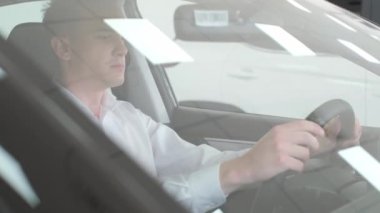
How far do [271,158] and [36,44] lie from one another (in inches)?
15.9

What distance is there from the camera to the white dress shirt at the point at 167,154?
106 cm

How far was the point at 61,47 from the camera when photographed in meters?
1.13

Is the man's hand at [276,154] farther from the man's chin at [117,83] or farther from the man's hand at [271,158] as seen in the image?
the man's chin at [117,83]

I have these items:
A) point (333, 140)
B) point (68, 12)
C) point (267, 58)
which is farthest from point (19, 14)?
point (333, 140)

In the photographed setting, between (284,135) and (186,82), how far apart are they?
19cm

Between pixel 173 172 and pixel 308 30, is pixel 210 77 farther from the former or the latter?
pixel 308 30

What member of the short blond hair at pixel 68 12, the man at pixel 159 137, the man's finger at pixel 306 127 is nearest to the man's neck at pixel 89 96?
the man at pixel 159 137

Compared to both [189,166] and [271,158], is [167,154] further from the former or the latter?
[271,158]

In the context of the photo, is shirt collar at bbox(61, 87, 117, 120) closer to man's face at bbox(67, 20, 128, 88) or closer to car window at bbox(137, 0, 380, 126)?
man's face at bbox(67, 20, 128, 88)

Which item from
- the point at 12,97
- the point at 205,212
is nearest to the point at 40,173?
the point at 12,97

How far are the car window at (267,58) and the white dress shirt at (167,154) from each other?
84 millimetres

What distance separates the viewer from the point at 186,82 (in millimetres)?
1206

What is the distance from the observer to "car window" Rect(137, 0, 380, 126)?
1220mm

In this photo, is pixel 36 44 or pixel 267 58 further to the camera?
pixel 267 58
